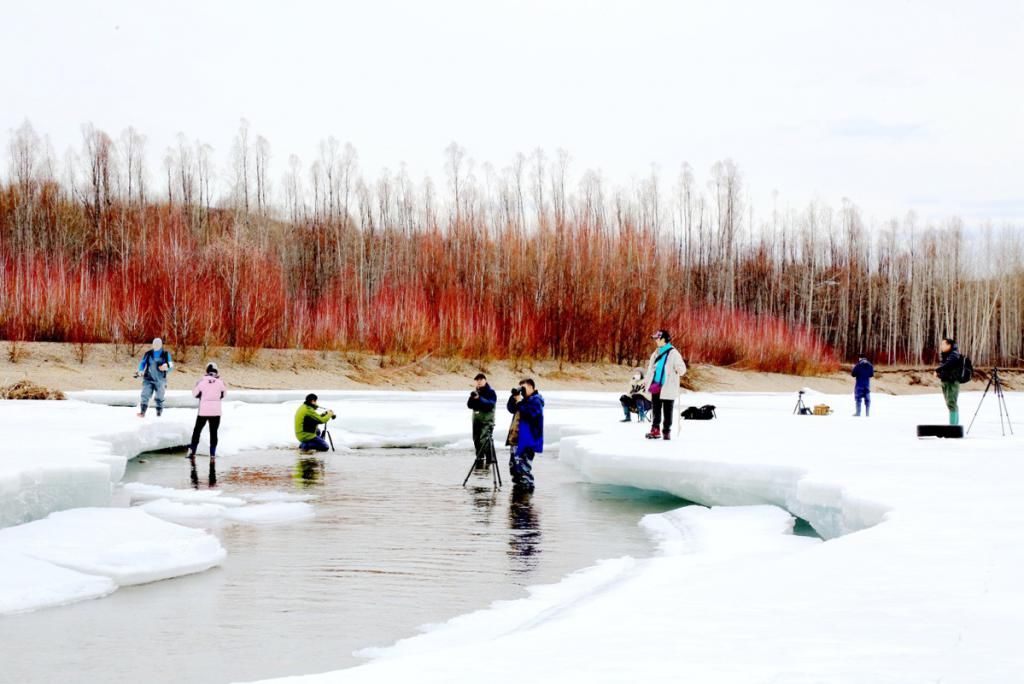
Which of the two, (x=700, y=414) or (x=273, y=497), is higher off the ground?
(x=700, y=414)

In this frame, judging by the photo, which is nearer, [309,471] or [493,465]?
[493,465]

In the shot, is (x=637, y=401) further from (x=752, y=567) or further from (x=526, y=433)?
(x=752, y=567)

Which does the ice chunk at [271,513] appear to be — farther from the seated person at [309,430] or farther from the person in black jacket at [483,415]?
the seated person at [309,430]

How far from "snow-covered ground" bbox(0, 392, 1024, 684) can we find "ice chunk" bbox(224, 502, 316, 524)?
0.77 feet

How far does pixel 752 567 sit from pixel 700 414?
14.1 meters

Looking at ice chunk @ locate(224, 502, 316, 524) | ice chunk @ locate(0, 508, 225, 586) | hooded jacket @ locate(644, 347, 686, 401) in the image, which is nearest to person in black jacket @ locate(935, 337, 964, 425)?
hooded jacket @ locate(644, 347, 686, 401)

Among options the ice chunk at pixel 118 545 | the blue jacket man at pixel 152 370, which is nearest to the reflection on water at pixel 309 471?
the blue jacket man at pixel 152 370

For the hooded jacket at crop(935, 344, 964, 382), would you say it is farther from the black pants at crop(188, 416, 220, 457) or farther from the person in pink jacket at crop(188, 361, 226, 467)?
the black pants at crop(188, 416, 220, 457)

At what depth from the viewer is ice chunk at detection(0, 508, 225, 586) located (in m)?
8.52

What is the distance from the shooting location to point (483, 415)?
1608 centimetres

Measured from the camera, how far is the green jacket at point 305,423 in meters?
19.2

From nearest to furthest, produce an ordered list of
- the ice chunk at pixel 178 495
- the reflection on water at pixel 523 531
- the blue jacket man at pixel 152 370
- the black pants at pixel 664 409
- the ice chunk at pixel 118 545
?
the ice chunk at pixel 118 545, the reflection on water at pixel 523 531, the ice chunk at pixel 178 495, the black pants at pixel 664 409, the blue jacket man at pixel 152 370

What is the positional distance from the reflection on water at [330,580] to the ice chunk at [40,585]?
6.9 inches

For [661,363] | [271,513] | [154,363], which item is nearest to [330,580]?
[271,513]
